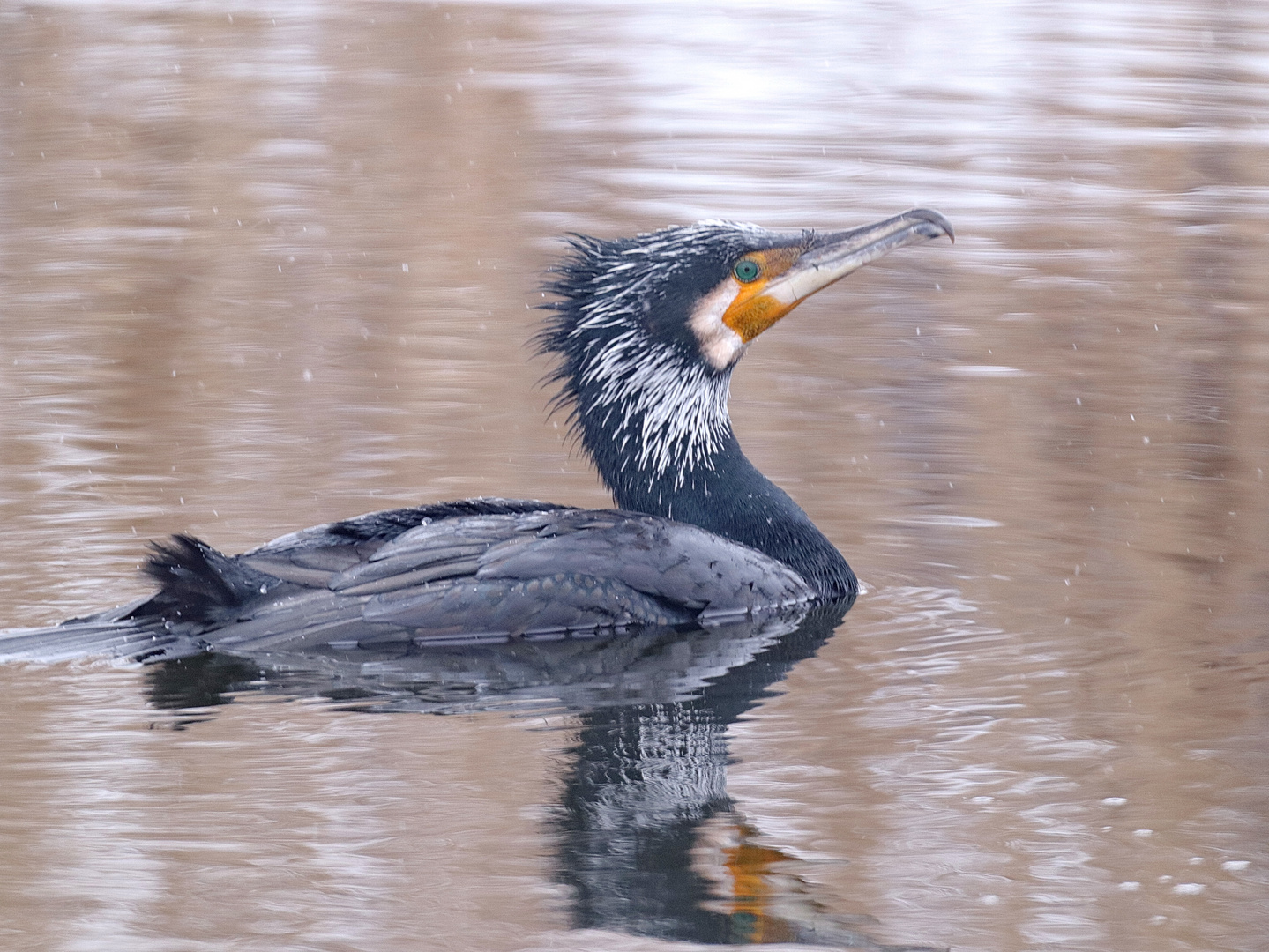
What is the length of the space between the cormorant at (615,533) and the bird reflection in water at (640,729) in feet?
0.31

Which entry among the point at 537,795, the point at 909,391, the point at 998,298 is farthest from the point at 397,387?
the point at 537,795

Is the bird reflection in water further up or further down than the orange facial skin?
further down

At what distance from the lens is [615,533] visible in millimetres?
6316

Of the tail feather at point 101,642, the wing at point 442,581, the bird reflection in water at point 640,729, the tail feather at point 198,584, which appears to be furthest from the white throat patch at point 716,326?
the tail feather at point 101,642

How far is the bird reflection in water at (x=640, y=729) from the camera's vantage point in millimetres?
4395

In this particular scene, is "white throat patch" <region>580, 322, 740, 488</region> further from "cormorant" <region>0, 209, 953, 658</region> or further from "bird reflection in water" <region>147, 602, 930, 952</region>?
"bird reflection in water" <region>147, 602, 930, 952</region>

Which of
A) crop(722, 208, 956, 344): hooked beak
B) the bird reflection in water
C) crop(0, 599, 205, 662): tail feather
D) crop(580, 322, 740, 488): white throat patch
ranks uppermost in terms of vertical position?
crop(722, 208, 956, 344): hooked beak

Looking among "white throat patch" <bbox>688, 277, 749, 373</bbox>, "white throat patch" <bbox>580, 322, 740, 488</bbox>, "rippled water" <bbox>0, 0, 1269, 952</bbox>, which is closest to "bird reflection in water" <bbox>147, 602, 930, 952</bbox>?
"rippled water" <bbox>0, 0, 1269, 952</bbox>

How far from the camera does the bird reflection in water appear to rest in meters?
4.39

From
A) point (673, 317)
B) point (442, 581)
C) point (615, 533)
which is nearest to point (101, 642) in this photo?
point (442, 581)

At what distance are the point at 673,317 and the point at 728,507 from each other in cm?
72

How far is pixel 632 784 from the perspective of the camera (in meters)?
5.20

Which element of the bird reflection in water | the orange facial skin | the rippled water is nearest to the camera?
the bird reflection in water

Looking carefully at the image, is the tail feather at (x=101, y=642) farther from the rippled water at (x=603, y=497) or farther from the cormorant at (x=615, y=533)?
the rippled water at (x=603, y=497)
